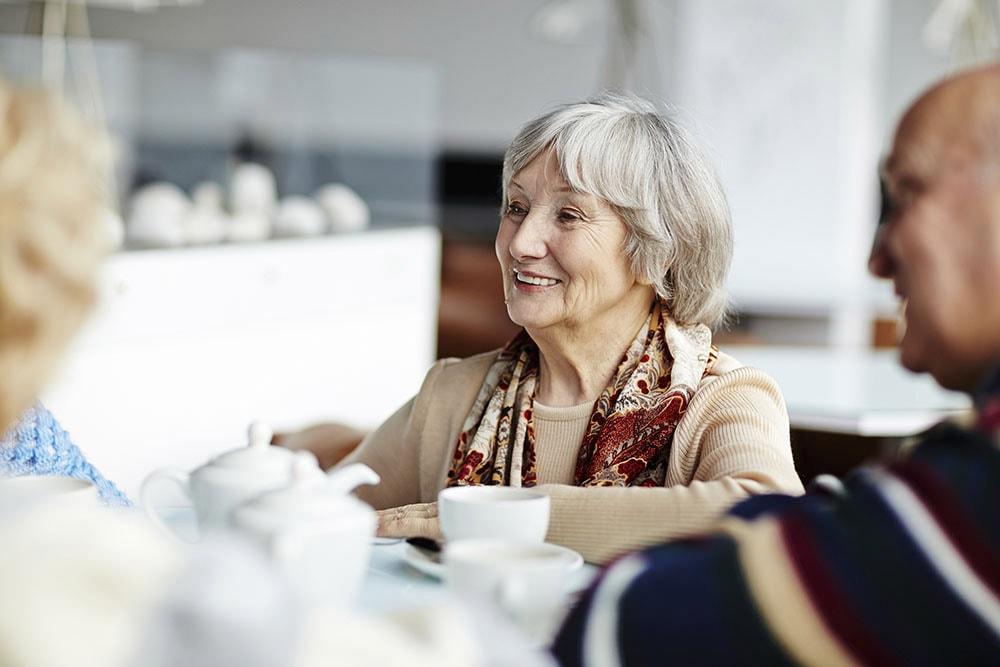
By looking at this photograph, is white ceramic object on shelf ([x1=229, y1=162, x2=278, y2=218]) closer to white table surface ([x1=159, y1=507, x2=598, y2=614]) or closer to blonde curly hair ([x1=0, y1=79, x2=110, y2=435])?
white table surface ([x1=159, y1=507, x2=598, y2=614])

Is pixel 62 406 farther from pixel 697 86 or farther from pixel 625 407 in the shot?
pixel 697 86

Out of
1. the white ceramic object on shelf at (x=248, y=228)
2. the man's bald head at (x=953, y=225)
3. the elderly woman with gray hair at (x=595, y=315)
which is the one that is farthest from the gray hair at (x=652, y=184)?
the white ceramic object on shelf at (x=248, y=228)

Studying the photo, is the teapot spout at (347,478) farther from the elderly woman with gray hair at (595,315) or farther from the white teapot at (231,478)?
the elderly woman with gray hair at (595,315)

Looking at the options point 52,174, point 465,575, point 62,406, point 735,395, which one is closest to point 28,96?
point 52,174

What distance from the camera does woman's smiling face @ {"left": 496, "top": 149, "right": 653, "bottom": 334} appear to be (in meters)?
1.92

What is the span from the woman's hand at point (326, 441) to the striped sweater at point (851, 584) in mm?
1402

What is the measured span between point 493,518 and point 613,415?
54 cm

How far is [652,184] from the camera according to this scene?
6.27ft

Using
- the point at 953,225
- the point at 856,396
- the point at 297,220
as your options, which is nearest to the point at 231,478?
the point at 953,225

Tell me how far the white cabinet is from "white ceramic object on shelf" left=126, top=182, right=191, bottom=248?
0.64 feet

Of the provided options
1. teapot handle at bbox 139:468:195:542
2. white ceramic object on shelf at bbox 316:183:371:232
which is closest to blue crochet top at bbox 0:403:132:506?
teapot handle at bbox 139:468:195:542

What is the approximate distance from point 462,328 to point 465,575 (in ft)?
13.9

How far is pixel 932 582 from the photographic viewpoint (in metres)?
0.85

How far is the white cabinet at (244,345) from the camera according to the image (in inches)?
144
